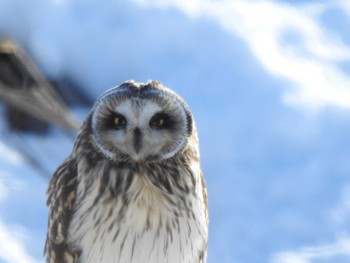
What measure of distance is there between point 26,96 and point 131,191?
219 centimetres

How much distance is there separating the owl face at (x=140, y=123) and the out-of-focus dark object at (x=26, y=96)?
1965mm

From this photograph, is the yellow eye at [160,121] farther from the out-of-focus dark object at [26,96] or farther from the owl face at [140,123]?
the out-of-focus dark object at [26,96]

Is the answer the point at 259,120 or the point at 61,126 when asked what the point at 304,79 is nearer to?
the point at 259,120

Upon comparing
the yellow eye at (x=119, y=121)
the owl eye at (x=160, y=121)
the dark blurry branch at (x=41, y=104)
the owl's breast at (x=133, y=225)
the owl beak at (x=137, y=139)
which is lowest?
the owl's breast at (x=133, y=225)

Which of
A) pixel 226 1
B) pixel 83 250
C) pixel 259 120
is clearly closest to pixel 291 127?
pixel 259 120

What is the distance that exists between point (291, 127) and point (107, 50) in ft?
3.65

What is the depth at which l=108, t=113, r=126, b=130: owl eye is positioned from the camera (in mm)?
3975

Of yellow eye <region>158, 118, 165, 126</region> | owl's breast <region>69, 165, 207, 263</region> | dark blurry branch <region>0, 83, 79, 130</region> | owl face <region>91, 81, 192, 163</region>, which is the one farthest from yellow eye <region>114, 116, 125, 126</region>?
dark blurry branch <region>0, 83, 79, 130</region>

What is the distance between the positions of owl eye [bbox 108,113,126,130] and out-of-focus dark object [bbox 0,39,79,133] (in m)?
2.00

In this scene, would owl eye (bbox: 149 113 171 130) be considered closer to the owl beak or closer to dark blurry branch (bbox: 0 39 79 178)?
the owl beak

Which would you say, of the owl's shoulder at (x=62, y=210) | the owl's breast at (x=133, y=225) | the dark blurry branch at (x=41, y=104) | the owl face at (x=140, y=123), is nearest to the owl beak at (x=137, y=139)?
the owl face at (x=140, y=123)

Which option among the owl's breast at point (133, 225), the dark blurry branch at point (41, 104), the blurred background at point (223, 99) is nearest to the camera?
the owl's breast at point (133, 225)

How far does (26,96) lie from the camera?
6203mm

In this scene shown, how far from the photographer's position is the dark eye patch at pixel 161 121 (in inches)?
157
